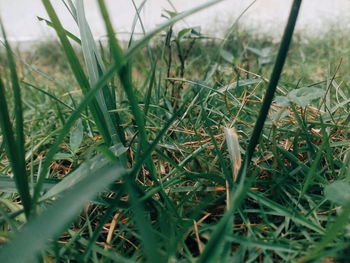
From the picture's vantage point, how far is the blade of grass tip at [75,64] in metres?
0.61

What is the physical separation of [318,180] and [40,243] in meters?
0.45

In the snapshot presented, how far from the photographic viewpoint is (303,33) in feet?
8.23

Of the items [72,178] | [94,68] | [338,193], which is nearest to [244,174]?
[338,193]

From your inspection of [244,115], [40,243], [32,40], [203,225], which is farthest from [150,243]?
[32,40]

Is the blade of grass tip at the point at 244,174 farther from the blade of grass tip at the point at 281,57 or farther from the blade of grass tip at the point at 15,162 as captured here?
the blade of grass tip at the point at 15,162

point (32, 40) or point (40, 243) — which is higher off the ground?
point (40, 243)

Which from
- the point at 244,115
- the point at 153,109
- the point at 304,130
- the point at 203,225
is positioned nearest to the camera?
the point at 203,225

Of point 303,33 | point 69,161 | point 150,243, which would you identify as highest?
point 150,243

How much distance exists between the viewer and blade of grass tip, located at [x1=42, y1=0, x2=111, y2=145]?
0.61 m

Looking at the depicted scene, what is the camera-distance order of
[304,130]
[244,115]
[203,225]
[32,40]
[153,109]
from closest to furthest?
[203,225] < [304,130] < [244,115] < [153,109] < [32,40]

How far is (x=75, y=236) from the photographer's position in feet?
1.88

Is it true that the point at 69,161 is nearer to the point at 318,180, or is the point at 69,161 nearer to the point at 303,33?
the point at 318,180

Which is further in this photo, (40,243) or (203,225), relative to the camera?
(203,225)

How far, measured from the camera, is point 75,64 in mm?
639
